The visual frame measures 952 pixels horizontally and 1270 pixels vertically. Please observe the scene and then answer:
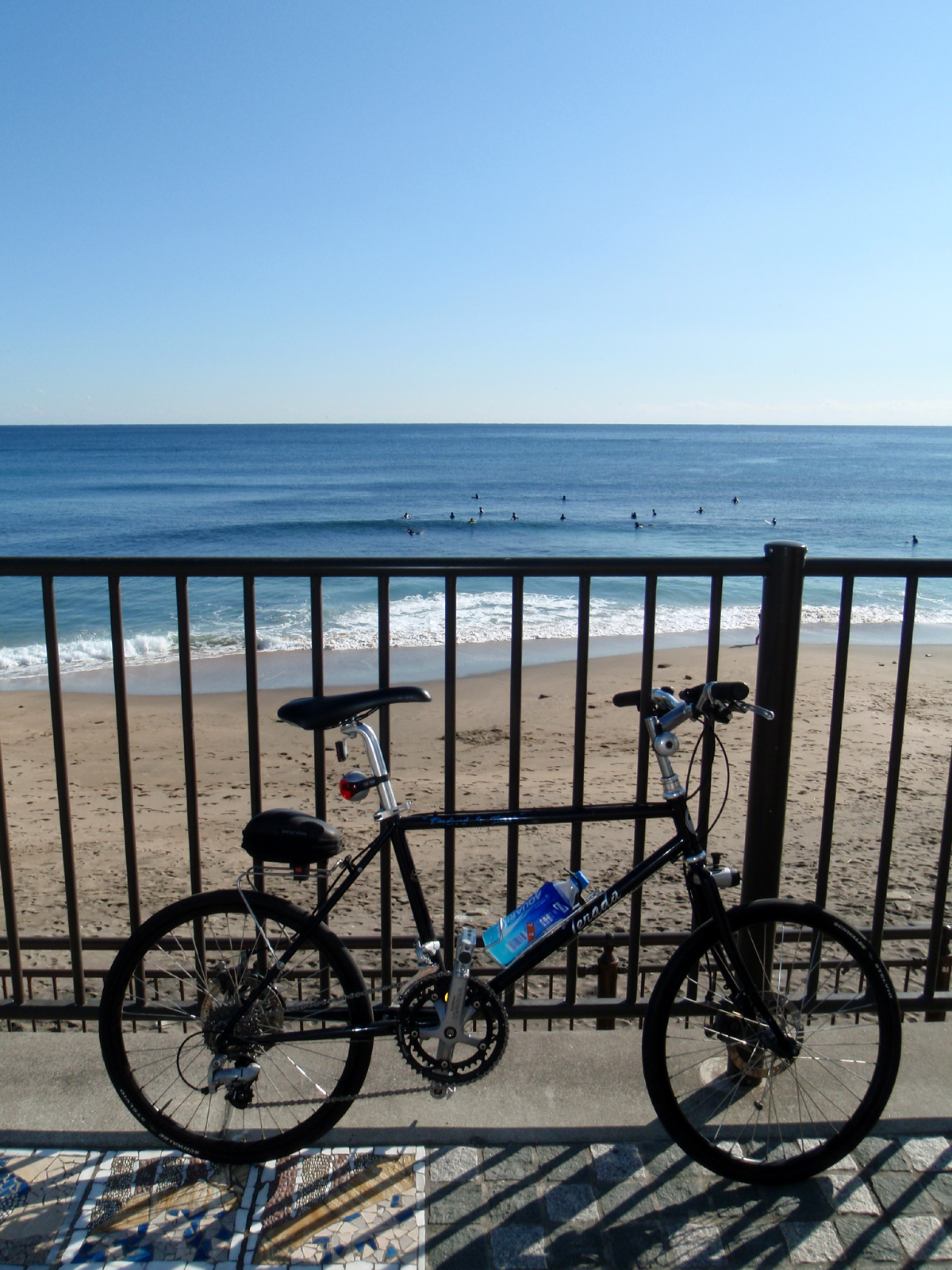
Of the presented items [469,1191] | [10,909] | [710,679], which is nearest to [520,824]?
[710,679]

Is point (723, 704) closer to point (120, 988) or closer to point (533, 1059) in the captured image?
point (533, 1059)

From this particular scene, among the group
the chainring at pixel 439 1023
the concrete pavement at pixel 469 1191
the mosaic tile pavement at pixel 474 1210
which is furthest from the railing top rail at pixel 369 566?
the mosaic tile pavement at pixel 474 1210

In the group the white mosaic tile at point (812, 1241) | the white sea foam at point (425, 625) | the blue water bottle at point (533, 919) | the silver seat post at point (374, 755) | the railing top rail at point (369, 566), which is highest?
the railing top rail at point (369, 566)

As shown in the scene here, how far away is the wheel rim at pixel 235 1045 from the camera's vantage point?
2143 mm

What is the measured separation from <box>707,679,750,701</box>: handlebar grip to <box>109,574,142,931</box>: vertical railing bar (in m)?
1.44

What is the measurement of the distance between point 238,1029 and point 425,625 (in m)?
14.8

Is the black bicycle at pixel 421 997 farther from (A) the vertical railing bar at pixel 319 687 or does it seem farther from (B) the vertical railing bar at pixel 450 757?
(B) the vertical railing bar at pixel 450 757

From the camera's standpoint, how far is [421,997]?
6.98 feet

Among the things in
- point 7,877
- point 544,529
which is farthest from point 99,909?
point 544,529

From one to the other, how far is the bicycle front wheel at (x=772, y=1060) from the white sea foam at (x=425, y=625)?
10.9m

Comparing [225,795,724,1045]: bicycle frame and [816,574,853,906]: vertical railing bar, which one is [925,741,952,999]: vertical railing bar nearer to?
[816,574,853,906]: vertical railing bar

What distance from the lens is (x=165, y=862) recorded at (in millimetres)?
6902

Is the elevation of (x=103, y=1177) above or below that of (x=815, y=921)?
below

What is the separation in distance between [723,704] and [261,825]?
1.09 meters
